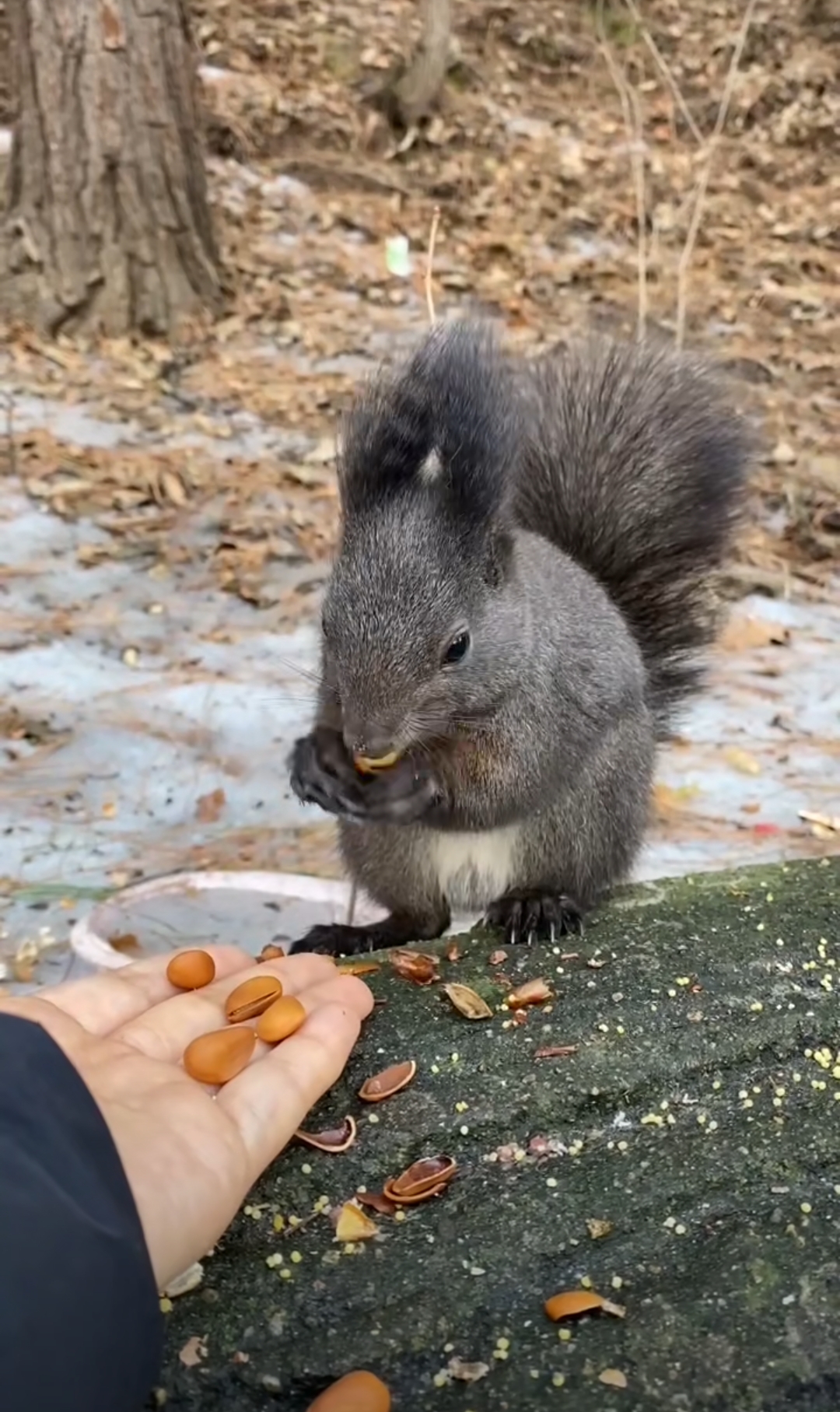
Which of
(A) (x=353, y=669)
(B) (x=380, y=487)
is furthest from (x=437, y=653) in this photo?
(B) (x=380, y=487)

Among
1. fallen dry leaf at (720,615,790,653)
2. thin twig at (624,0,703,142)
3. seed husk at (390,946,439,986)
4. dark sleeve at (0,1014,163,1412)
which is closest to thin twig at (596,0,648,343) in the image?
thin twig at (624,0,703,142)

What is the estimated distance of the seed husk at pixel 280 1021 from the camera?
126cm

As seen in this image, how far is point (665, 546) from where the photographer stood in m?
1.92

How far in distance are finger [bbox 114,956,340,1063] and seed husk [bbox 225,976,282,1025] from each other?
0.05ft

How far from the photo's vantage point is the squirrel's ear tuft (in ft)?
4.70

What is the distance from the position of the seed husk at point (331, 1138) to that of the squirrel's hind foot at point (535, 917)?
412 mm

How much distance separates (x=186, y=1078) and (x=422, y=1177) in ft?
0.74

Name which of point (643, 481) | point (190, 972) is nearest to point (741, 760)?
point (643, 481)

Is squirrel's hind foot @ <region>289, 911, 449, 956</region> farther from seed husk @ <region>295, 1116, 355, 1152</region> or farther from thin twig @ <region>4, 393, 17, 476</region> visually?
thin twig @ <region>4, 393, 17, 476</region>

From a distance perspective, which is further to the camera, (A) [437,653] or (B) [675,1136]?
(A) [437,653]

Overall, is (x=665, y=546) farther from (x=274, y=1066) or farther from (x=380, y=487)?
(x=274, y=1066)

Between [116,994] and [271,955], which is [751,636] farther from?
[116,994]

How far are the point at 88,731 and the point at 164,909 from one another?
0.58 meters

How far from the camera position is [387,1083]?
4.19 feet
